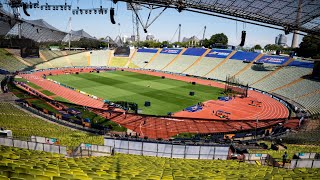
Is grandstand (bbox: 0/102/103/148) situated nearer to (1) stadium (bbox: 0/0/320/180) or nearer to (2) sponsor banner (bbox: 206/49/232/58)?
(1) stadium (bbox: 0/0/320/180)

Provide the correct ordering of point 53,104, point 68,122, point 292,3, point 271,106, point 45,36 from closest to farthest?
point 292,3, point 68,122, point 53,104, point 271,106, point 45,36

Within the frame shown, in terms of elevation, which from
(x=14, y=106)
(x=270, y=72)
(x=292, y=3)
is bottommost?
(x=14, y=106)

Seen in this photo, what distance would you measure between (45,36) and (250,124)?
458ft

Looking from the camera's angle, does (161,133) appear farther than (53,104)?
No

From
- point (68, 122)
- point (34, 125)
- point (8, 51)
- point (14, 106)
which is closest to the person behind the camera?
point (34, 125)

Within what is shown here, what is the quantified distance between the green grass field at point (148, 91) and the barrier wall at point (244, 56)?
2470 cm

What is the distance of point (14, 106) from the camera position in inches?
1362

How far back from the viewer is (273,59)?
75.6 m

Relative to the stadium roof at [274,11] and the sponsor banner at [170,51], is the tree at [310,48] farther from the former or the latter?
the stadium roof at [274,11]

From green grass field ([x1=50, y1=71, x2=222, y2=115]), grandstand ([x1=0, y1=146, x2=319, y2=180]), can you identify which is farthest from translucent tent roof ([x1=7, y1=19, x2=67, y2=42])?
grandstand ([x1=0, y1=146, x2=319, y2=180])

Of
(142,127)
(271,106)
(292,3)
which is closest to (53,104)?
(142,127)

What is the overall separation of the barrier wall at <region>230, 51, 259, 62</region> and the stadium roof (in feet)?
194

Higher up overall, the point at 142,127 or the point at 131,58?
the point at 131,58

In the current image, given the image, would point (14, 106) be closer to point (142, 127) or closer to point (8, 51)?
point (142, 127)
